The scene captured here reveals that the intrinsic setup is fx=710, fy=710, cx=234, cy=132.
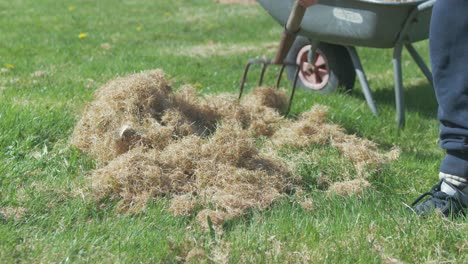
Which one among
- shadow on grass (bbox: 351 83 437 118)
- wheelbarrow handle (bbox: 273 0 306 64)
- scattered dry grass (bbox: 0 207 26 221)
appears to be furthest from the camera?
shadow on grass (bbox: 351 83 437 118)

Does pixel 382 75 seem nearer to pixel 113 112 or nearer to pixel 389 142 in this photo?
pixel 389 142

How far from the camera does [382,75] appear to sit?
6.71m

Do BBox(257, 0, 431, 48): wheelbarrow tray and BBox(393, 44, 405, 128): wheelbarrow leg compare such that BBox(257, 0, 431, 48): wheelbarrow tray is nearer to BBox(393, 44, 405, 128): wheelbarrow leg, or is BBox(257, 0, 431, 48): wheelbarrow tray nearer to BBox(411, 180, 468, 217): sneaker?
BBox(393, 44, 405, 128): wheelbarrow leg

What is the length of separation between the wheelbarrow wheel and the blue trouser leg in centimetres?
249

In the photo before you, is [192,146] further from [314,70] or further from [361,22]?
[314,70]

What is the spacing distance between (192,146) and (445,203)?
1219 millimetres

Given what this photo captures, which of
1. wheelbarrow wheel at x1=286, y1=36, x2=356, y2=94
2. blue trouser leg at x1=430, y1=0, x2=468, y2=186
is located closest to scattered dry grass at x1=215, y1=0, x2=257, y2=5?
wheelbarrow wheel at x1=286, y1=36, x2=356, y2=94

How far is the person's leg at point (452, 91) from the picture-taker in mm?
3006

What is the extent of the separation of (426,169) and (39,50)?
4.53 meters

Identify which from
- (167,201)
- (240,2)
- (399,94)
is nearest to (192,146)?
(167,201)

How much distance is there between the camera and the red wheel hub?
5691 millimetres

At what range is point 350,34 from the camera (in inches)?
196

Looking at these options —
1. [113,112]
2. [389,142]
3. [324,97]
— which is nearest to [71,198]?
[113,112]

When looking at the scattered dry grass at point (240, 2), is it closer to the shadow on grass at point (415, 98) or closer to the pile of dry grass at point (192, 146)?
the shadow on grass at point (415, 98)
